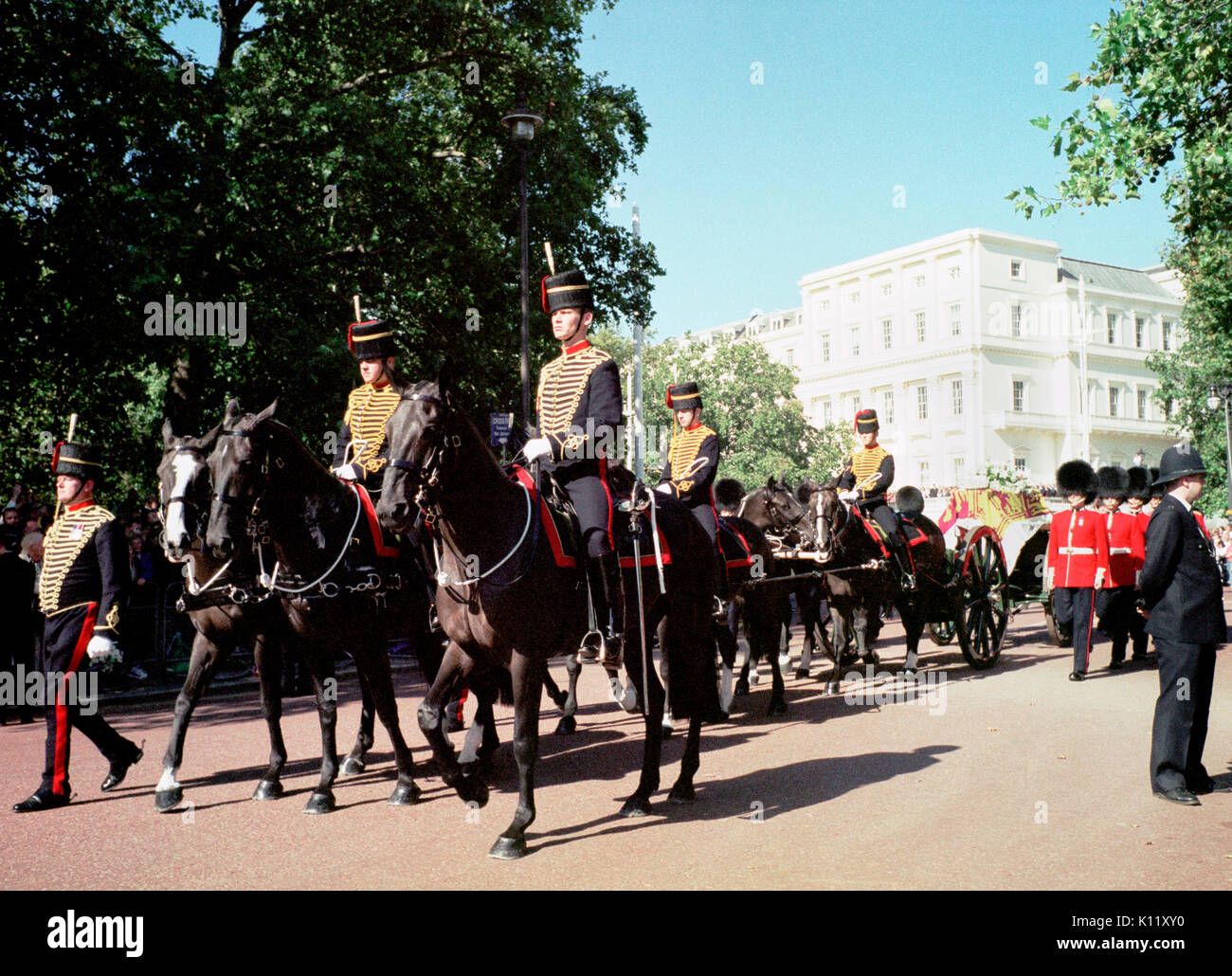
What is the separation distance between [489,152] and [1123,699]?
55.4ft

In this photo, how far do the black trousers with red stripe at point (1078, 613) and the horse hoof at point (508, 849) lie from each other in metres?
8.89

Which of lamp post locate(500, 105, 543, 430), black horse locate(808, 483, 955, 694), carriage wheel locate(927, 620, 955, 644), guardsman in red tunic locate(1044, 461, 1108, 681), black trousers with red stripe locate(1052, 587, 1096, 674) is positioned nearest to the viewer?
black horse locate(808, 483, 955, 694)

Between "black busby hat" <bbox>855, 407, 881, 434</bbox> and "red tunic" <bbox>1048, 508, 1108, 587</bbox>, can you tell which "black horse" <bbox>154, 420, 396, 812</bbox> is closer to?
"black busby hat" <bbox>855, 407, 881, 434</bbox>

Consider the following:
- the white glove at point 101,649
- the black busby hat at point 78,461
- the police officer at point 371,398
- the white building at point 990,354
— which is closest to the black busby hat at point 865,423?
the police officer at point 371,398

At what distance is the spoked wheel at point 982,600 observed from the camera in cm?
1361

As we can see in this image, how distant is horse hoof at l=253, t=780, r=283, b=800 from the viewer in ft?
24.8

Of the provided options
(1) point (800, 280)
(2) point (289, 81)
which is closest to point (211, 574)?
(2) point (289, 81)

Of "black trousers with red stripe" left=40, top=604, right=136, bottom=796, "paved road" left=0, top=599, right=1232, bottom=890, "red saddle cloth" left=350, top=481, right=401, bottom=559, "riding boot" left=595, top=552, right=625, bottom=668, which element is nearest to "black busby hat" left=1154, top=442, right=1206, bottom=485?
"paved road" left=0, top=599, right=1232, bottom=890

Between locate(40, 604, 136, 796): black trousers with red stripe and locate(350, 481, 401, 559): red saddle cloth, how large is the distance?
2.00m

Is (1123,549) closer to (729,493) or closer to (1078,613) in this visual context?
(1078,613)

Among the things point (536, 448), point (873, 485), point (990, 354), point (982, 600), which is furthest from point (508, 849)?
point (990, 354)

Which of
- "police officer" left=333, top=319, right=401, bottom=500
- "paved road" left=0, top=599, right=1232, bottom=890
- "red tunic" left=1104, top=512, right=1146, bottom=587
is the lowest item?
"paved road" left=0, top=599, right=1232, bottom=890

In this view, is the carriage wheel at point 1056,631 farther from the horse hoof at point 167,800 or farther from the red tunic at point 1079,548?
the horse hoof at point 167,800
